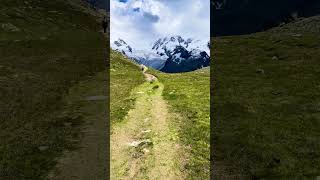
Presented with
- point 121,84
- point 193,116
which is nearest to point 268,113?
point 193,116

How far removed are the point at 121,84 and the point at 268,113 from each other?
22.4 metres

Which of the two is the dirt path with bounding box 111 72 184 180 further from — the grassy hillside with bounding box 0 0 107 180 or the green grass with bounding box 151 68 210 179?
the grassy hillside with bounding box 0 0 107 180

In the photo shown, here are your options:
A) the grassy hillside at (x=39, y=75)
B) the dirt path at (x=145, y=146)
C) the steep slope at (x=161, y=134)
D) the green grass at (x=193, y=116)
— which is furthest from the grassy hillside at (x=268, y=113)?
the grassy hillside at (x=39, y=75)

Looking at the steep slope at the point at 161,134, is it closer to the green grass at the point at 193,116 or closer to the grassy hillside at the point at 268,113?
the green grass at the point at 193,116

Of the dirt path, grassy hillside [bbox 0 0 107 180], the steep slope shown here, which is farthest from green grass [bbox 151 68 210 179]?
grassy hillside [bbox 0 0 107 180]

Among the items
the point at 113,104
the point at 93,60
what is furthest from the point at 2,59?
the point at 113,104

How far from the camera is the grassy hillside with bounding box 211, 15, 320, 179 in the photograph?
28703 millimetres

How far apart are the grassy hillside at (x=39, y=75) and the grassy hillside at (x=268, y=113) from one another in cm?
1171

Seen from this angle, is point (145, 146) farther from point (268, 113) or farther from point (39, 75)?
point (39, 75)

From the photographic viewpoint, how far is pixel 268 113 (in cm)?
4134

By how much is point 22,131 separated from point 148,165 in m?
12.0

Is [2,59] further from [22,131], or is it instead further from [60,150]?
[60,150]

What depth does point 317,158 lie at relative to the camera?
2988 centimetres

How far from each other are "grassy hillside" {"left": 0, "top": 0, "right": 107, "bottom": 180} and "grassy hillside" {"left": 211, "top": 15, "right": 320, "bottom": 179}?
11.7 meters
